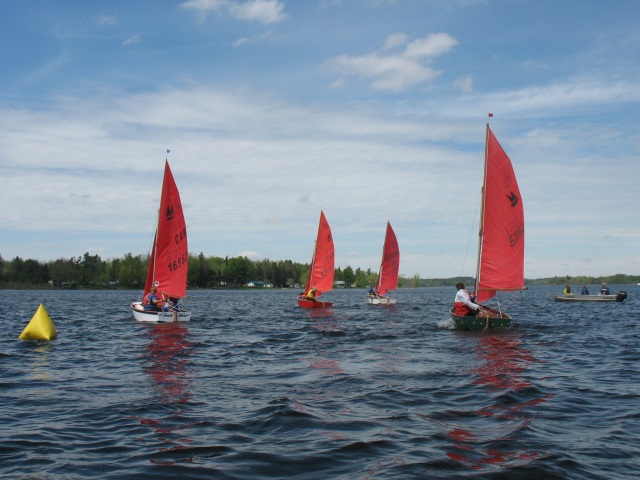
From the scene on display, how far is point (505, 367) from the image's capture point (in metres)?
17.2

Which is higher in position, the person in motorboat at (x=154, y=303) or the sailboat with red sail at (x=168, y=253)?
the sailboat with red sail at (x=168, y=253)

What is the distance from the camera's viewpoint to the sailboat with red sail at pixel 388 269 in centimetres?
6191

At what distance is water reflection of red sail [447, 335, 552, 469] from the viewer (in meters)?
8.83

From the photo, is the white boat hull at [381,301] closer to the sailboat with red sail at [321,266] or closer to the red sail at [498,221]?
the sailboat with red sail at [321,266]

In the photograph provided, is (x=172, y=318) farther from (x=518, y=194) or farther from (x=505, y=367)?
(x=505, y=367)

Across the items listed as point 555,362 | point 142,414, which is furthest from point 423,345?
point 142,414

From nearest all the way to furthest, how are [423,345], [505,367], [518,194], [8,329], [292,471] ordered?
[292,471] < [505,367] < [423,345] < [518,194] < [8,329]

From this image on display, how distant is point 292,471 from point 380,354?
41.0 ft

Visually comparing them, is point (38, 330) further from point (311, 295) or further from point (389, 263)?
point (389, 263)

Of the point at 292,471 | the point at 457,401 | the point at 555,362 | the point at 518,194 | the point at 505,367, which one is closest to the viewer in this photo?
the point at 292,471

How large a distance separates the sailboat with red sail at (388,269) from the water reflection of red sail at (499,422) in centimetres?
4318

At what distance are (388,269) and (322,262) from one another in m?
12.3

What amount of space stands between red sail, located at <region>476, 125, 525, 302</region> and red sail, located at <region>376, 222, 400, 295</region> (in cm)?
3276

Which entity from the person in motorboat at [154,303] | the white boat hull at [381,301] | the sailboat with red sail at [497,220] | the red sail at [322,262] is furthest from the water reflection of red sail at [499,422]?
the white boat hull at [381,301]
